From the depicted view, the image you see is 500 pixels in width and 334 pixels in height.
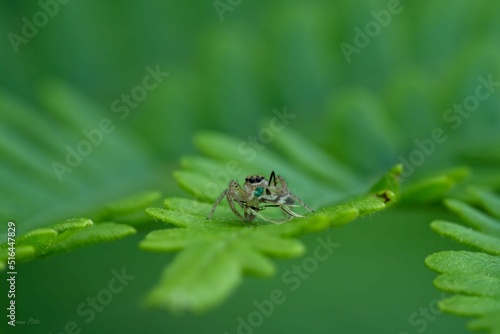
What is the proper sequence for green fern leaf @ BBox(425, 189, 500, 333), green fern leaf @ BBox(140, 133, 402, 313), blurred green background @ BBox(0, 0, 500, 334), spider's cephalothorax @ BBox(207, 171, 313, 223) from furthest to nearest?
blurred green background @ BBox(0, 0, 500, 334)
spider's cephalothorax @ BBox(207, 171, 313, 223)
green fern leaf @ BBox(425, 189, 500, 333)
green fern leaf @ BBox(140, 133, 402, 313)

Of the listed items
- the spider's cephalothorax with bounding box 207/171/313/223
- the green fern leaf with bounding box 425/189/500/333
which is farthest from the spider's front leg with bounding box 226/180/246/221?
the green fern leaf with bounding box 425/189/500/333

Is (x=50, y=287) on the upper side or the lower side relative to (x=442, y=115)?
lower

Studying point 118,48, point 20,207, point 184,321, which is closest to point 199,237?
point 20,207

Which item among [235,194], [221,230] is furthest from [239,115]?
[221,230]

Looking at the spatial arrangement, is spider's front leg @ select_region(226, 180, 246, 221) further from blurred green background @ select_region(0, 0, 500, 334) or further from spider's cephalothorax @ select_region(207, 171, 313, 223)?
blurred green background @ select_region(0, 0, 500, 334)

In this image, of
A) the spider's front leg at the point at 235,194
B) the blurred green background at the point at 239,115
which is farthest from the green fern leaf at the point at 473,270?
the spider's front leg at the point at 235,194

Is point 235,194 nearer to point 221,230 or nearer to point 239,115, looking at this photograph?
point 221,230

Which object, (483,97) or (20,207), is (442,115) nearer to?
(483,97)

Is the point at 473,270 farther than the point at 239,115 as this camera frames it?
No
